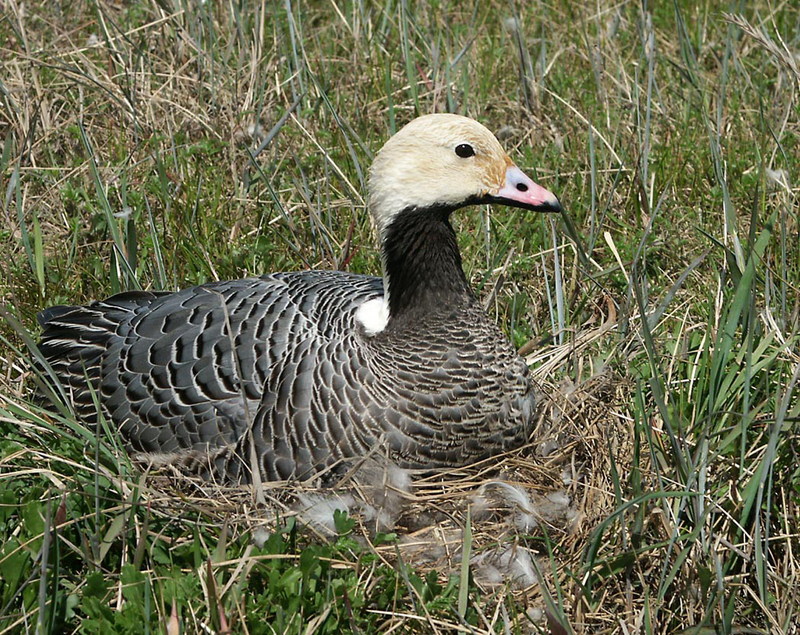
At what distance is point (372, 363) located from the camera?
136 inches

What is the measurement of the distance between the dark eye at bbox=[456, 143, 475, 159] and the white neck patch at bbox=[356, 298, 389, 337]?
61 centimetres

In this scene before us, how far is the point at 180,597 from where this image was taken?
2754mm

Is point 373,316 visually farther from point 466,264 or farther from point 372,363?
point 466,264

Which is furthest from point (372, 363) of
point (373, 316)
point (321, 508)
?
point (321, 508)

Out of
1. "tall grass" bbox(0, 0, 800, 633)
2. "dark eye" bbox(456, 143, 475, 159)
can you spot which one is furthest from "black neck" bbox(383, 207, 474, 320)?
"tall grass" bbox(0, 0, 800, 633)

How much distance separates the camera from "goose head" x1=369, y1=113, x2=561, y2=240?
3.36 metres

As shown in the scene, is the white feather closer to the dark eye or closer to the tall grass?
the tall grass

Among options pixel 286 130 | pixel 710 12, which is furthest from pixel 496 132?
pixel 710 12

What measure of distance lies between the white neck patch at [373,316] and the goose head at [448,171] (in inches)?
15.9

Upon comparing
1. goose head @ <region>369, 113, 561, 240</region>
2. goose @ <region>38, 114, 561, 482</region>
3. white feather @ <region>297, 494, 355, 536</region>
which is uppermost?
goose head @ <region>369, 113, 561, 240</region>

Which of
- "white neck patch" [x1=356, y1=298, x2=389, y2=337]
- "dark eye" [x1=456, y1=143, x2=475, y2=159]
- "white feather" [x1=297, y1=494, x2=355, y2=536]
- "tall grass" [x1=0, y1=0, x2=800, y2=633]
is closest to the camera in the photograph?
"tall grass" [x1=0, y1=0, x2=800, y2=633]

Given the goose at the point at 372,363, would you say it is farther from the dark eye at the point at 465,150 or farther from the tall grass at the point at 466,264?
the tall grass at the point at 466,264

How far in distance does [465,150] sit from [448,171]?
0.28 feet

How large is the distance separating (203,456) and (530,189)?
4.59 ft
